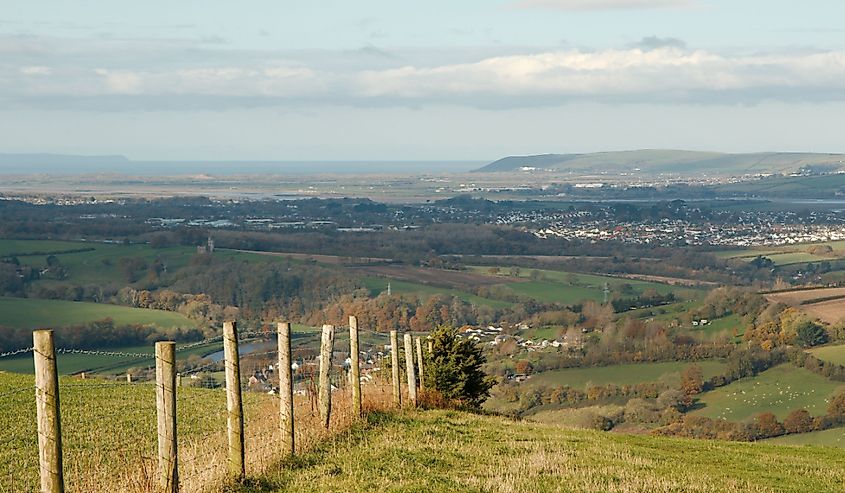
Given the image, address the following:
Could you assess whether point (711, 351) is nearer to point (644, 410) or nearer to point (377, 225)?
point (644, 410)

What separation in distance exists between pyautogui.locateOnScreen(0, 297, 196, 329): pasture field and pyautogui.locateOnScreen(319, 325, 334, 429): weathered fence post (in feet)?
146

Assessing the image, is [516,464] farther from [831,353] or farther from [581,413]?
[831,353]

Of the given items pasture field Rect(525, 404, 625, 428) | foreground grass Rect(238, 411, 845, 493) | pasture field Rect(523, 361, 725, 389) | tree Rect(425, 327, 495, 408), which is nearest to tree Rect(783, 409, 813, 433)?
pasture field Rect(525, 404, 625, 428)

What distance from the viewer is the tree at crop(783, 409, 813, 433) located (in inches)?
1540

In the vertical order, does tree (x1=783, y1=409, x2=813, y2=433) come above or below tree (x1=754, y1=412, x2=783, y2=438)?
below

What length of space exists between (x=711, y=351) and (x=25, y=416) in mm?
45267

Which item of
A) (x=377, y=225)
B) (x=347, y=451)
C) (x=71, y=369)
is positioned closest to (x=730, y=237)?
(x=377, y=225)

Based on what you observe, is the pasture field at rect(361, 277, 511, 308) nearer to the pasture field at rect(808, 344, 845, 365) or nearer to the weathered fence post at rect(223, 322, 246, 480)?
the pasture field at rect(808, 344, 845, 365)

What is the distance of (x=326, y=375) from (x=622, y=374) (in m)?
40.9

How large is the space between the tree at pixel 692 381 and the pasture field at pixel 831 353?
6.36m

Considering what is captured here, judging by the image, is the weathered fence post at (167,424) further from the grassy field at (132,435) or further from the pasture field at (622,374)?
the pasture field at (622,374)

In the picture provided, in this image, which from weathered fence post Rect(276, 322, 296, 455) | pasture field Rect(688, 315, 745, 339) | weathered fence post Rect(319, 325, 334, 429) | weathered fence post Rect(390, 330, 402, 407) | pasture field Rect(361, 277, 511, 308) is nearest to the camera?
weathered fence post Rect(276, 322, 296, 455)

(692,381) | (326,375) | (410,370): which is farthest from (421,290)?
(326,375)

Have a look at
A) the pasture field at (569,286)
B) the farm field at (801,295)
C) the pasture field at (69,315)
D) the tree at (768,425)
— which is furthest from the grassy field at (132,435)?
the pasture field at (569,286)
